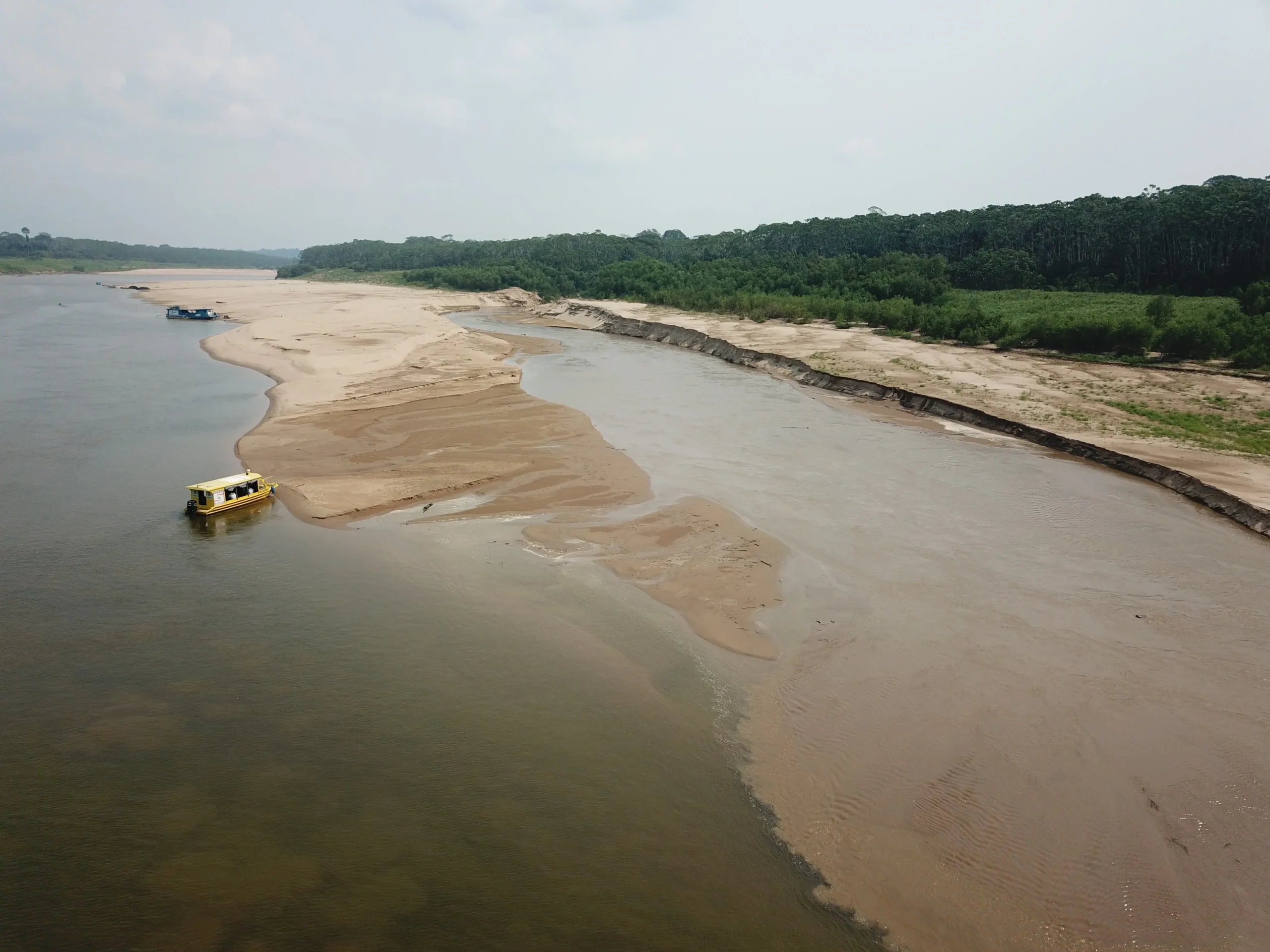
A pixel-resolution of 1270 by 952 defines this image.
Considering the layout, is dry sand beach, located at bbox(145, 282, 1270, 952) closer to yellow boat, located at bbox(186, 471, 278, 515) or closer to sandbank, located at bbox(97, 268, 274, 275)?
yellow boat, located at bbox(186, 471, 278, 515)

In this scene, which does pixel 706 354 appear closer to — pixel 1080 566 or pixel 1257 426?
pixel 1257 426

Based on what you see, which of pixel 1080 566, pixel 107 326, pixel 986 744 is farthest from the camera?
pixel 107 326

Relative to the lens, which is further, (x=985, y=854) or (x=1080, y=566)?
(x=1080, y=566)

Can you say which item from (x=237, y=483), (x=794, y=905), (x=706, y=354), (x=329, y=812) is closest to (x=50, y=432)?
(x=237, y=483)

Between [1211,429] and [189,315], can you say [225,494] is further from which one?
[189,315]

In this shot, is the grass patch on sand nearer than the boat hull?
No

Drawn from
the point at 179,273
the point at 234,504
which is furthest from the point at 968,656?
the point at 179,273

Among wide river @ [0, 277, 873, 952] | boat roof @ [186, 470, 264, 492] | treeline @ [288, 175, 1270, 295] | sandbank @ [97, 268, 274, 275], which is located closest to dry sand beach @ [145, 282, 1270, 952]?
wide river @ [0, 277, 873, 952]
